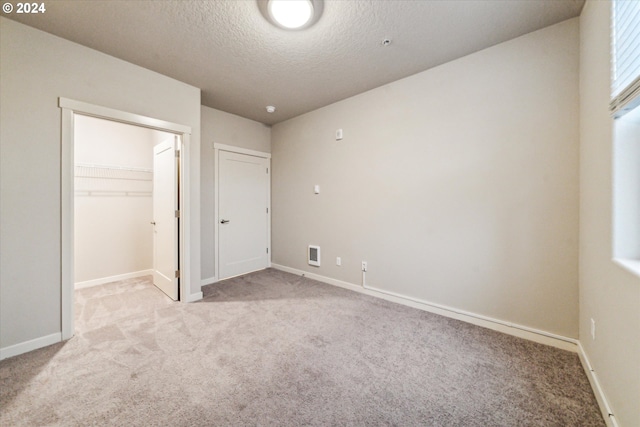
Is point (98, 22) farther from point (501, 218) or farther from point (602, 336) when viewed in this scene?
point (602, 336)

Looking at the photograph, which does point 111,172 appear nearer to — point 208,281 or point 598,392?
point 208,281

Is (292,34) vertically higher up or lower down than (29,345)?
higher up

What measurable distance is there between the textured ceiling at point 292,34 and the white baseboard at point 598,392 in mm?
2641

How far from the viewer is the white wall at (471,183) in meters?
2.04

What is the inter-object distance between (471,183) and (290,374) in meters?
2.39

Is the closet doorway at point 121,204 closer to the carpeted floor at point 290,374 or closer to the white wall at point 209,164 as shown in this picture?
the white wall at point 209,164

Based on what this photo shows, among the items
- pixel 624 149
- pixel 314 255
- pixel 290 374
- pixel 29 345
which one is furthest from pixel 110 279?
pixel 624 149

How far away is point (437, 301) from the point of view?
2701 mm

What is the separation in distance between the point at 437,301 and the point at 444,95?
2.25m

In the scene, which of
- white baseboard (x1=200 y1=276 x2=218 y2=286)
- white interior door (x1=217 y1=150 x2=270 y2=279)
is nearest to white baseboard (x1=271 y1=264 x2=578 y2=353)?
white interior door (x1=217 y1=150 x2=270 y2=279)

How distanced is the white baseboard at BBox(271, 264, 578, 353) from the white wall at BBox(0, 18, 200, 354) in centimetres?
312

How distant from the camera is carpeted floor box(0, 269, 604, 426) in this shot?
1412 mm

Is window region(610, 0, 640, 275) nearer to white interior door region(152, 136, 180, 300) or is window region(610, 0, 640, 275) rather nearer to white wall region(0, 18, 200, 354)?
white interior door region(152, 136, 180, 300)

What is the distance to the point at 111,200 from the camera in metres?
3.80
